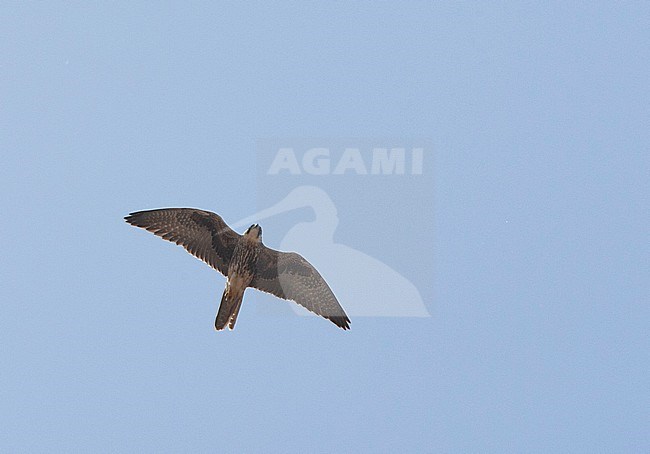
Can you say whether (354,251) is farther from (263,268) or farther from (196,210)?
(196,210)

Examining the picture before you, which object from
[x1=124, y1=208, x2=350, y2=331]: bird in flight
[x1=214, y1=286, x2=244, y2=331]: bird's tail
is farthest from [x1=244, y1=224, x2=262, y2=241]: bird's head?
[x1=214, y1=286, x2=244, y2=331]: bird's tail

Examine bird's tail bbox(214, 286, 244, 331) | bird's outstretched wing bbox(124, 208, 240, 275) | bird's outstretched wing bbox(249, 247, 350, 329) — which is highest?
bird's outstretched wing bbox(124, 208, 240, 275)

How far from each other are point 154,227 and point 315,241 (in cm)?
299

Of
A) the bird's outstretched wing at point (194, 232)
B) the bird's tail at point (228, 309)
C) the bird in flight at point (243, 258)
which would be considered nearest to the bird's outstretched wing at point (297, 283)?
the bird in flight at point (243, 258)

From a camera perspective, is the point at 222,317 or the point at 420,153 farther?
the point at 420,153

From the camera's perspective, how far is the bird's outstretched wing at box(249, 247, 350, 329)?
61.6ft

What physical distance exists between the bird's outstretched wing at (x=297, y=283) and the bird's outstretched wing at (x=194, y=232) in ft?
2.21

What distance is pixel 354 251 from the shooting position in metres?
19.5

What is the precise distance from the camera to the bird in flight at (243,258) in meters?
18.7

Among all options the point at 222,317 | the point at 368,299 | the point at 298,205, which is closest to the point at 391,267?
the point at 368,299

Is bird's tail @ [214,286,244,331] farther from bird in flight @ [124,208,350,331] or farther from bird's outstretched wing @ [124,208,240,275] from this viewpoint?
bird's outstretched wing @ [124,208,240,275]

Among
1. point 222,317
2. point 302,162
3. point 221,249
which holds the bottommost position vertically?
point 222,317

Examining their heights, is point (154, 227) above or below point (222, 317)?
above

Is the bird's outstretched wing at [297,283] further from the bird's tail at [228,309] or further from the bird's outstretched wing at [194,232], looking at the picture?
the bird's outstretched wing at [194,232]
